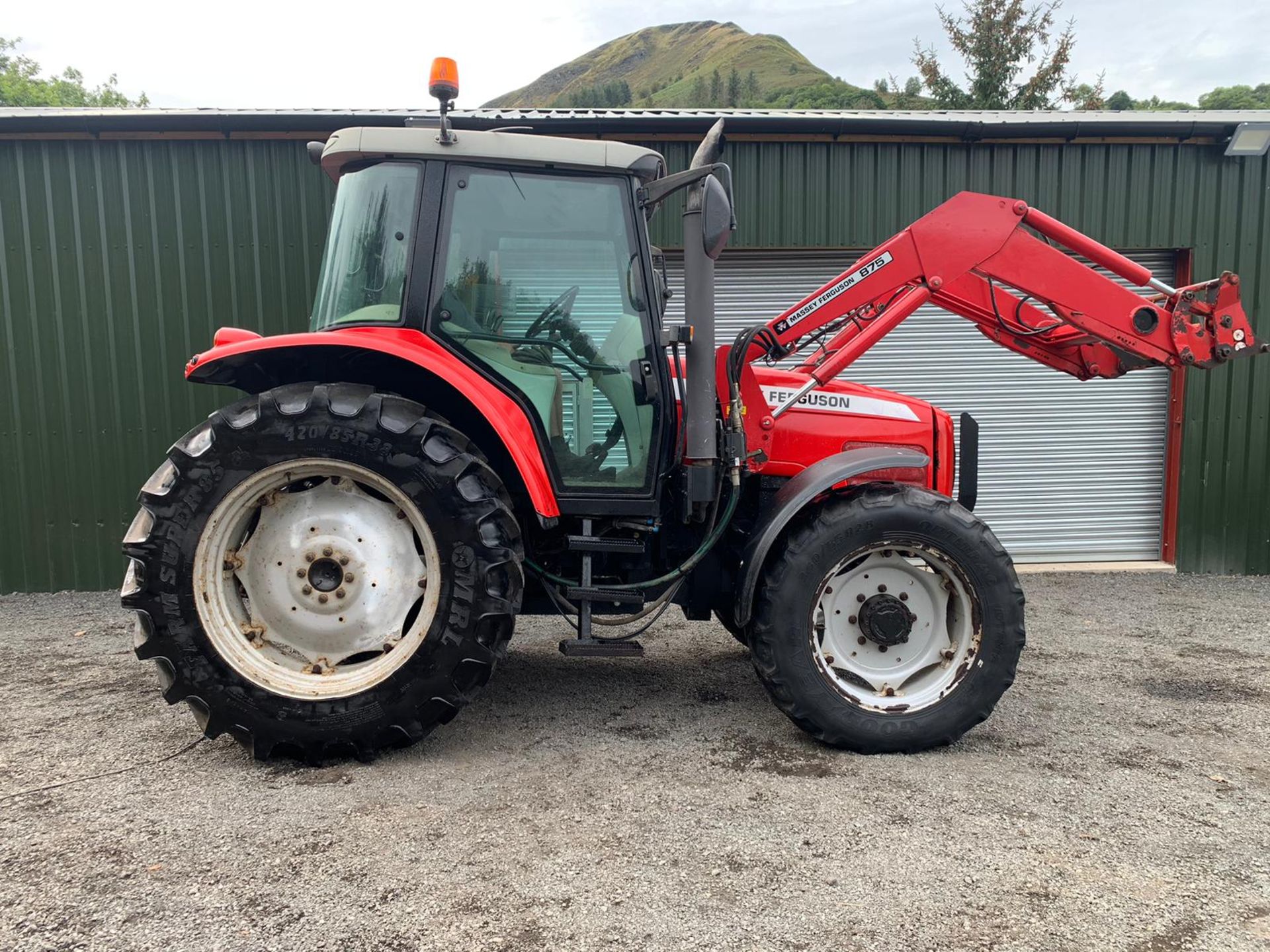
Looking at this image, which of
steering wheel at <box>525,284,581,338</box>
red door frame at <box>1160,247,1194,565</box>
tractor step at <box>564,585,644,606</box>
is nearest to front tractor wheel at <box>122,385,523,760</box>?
tractor step at <box>564,585,644,606</box>

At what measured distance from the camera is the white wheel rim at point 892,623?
10.8ft

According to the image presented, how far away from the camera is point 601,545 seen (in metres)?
3.29

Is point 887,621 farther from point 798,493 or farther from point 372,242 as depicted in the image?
point 372,242

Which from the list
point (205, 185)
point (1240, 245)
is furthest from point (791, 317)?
point (1240, 245)

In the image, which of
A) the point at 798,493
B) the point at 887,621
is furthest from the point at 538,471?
the point at 887,621

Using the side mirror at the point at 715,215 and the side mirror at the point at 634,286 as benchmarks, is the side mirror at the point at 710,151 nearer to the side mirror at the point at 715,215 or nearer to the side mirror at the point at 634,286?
the side mirror at the point at 715,215

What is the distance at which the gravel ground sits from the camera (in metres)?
2.11

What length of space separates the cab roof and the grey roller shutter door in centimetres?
388

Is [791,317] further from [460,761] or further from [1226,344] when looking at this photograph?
[460,761]

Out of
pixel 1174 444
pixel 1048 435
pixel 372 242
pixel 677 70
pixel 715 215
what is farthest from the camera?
pixel 677 70

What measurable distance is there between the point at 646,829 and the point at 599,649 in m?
0.81

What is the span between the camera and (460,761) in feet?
10.1

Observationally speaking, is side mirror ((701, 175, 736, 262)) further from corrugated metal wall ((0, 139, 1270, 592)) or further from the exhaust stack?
corrugated metal wall ((0, 139, 1270, 592))

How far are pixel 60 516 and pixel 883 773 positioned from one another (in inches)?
243
